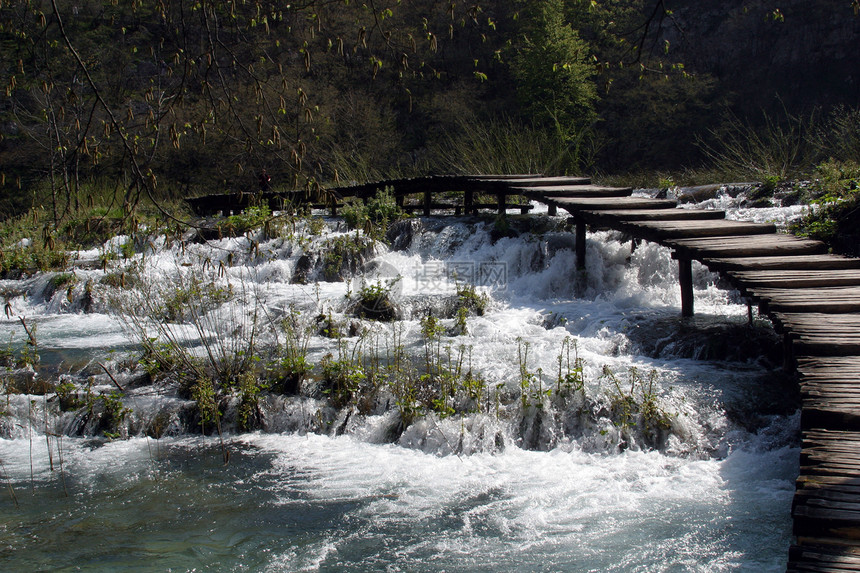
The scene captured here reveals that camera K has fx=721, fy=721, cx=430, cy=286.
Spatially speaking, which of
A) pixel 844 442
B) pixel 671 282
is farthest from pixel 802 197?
pixel 844 442

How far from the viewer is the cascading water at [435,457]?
3.88 meters

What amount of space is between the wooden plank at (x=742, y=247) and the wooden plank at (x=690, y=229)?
12 centimetres

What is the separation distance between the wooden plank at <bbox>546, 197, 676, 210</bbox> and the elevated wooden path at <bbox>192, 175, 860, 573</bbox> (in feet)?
0.04

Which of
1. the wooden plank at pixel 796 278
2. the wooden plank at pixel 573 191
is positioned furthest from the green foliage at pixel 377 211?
the wooden plank at pixel 796 278

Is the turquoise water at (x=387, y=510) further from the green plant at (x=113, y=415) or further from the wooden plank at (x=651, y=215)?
the wooden plank at (x=651, y=215)

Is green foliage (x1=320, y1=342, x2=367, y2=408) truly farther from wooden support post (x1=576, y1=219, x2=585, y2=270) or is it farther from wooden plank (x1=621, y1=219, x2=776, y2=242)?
wooden support post (x1=576, y1=219, x2=585, y2=270)

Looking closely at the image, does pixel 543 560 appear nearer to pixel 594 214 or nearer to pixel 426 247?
pixel 594 214

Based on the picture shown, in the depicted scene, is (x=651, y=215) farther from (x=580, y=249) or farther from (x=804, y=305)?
(x=804, y=305)

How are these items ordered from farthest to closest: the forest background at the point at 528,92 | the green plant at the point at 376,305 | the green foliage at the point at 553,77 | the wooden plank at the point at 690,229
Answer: the green foliage at the point at 553,77
the forest background at the point at 528,92
the green plant at the point at 376,305
the wooden plank at the point at 690,229

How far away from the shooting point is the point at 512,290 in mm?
9867

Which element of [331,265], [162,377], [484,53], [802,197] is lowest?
[162,377]

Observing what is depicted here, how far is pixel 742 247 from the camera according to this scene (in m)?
6.41

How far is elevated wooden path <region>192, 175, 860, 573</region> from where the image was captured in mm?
2854

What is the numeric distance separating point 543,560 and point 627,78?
73.4 ft
